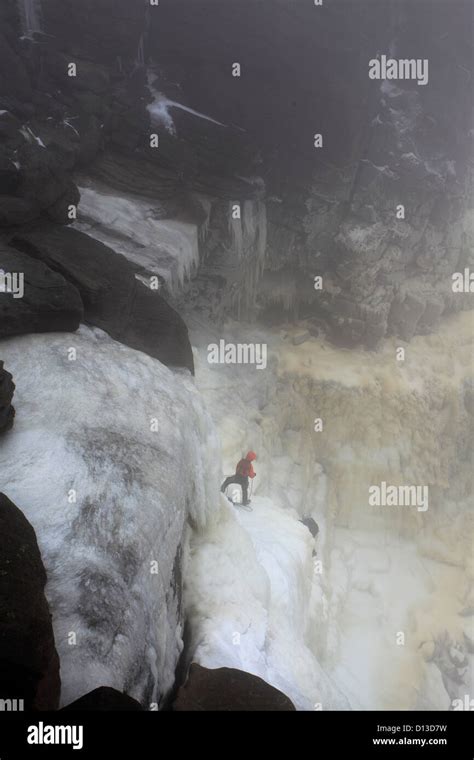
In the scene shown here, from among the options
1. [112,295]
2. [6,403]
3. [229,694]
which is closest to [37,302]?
[112,295]

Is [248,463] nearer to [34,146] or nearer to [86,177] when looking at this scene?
[34,146]

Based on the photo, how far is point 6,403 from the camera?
Answer: 6457 mm

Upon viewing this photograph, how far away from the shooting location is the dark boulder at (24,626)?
13.7 feet

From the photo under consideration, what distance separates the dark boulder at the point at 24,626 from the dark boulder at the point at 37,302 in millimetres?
3940

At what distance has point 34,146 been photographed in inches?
460

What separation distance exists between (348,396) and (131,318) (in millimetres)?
11614

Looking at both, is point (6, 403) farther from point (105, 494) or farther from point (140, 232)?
point (140, 232)

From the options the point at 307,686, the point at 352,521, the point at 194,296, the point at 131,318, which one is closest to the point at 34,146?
the point at 131,318

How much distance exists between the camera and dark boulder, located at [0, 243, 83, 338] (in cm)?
816

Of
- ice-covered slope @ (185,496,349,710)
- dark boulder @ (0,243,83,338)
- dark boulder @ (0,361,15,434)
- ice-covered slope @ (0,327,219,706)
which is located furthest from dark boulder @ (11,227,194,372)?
ice-covered slope @ (185,496,349,710)

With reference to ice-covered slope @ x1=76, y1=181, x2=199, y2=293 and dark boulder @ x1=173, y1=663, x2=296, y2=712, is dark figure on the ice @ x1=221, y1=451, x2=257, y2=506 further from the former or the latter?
dark boulder @ x1=173, y1=663, x2=296, y2=712

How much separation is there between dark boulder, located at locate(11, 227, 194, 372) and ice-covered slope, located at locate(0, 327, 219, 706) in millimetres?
792

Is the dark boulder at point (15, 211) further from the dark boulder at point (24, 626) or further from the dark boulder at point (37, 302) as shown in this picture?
the dark boulder at point (24, 626)

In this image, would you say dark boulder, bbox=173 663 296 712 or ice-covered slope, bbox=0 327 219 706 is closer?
ice-covered slope, bbox=0 327 219 706
